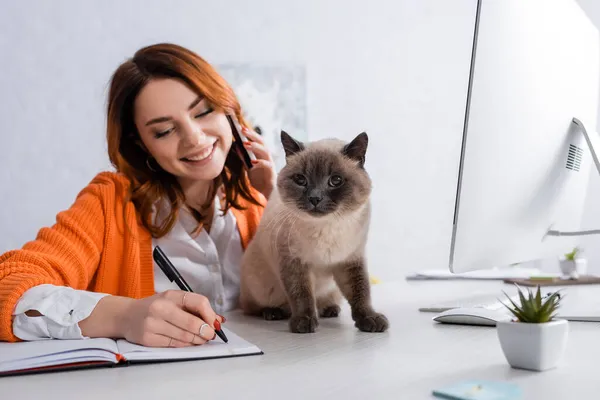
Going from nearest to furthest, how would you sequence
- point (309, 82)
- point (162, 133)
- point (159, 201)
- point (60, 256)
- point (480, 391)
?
point (480, 391) < point (60, 256) < point (162, 133) < point (159, 201) < point (309, 82)

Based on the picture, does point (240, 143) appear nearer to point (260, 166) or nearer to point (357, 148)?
point (260, 166)

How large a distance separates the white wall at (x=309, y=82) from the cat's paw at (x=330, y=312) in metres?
2.31

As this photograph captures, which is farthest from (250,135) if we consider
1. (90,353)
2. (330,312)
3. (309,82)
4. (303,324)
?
(309,82)

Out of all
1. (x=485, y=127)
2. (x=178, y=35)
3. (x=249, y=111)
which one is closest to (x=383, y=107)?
(x=249, y=111)

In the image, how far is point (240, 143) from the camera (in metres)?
1.66

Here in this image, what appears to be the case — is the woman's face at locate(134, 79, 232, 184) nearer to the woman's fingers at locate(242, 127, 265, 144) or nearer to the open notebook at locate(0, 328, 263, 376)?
the woman's fingers at locate(242, 127, 265, 144)

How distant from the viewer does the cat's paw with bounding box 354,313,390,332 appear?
3.67ft

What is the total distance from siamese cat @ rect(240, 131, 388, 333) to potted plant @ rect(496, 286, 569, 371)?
1.21 feet

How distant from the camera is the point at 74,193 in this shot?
3.34 metres

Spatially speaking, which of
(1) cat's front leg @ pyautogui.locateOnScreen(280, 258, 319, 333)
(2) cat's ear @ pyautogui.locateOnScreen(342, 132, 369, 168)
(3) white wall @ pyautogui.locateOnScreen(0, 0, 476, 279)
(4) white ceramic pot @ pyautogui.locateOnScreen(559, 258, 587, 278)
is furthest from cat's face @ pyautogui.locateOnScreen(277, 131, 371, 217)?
(3) white wall @ pyautogui.locateOnScreen(0, 0, 476, 279)

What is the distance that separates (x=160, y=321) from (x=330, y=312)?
1.67 ft

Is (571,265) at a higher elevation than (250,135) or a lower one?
lower

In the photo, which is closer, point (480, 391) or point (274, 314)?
point (480, 391)

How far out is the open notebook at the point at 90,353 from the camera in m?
0.85
